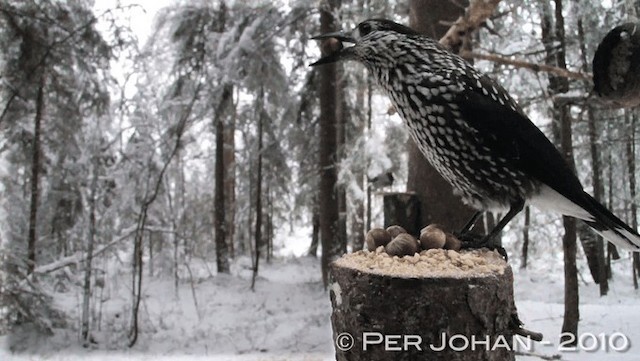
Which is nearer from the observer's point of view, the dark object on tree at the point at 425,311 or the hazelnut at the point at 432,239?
the dark object on tree at the point at 425,311

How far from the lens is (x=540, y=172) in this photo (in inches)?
70.7

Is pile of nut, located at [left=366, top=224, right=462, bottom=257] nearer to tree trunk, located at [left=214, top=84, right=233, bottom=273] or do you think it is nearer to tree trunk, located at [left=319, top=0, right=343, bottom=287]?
tree trunk, located at [left=319, top=0, right=343, bottom=287]

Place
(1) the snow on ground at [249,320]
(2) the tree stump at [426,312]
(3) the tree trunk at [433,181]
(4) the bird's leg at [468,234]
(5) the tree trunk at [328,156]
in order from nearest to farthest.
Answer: (2) the tree stump at [426,312] → (4) the bird's leg at [468,234] → (3) the tree trunk at [433,181] → (1) the snow on ground at [249,320] → (5) the tree trunk at [328,156]

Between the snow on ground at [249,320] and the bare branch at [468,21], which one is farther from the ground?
the bare branch at [468,21]

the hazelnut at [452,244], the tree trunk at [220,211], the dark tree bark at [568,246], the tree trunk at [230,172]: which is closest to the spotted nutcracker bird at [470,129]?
the hazelnut at [452,244]

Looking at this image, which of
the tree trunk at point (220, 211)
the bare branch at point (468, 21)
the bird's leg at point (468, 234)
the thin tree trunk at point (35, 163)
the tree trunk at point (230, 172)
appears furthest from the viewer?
the tree trunk at point (230, 172)

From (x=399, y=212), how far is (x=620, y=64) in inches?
59.3

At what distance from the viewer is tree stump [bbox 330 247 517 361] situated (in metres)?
1.41

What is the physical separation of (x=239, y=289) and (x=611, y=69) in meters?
10.7

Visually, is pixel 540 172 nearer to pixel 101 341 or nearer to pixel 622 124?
pixel 101 341

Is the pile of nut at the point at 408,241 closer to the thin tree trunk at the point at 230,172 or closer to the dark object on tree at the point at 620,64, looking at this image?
the dark object on tree at the point at 620,64

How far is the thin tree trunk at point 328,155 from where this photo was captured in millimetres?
8445

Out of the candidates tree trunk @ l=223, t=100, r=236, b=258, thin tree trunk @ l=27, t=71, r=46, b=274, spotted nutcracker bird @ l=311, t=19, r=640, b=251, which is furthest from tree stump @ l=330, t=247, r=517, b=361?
tree trunk @ l=223, t=100, r=236, b=258

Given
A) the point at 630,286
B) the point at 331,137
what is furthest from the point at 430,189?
the point at 630,286
